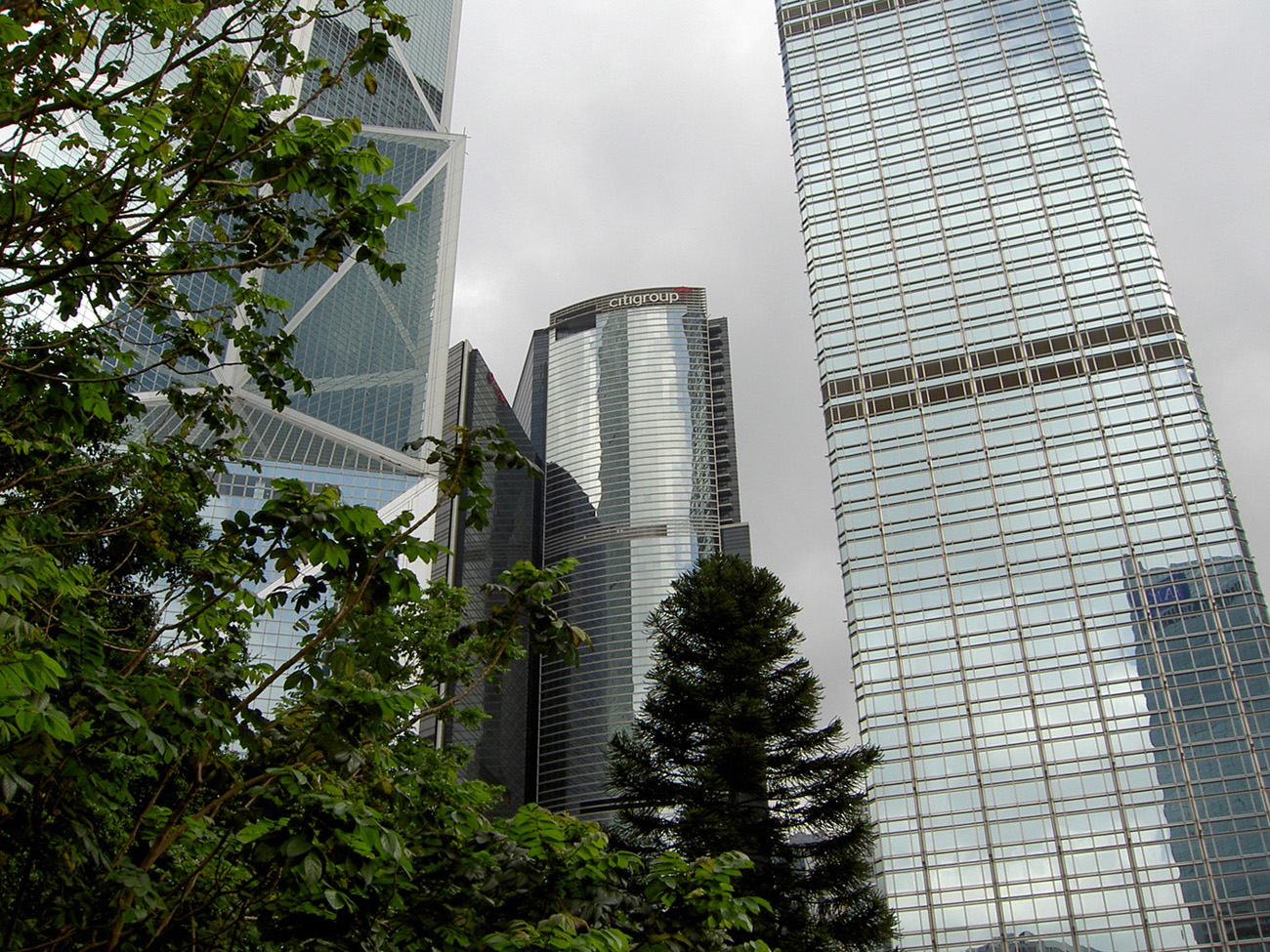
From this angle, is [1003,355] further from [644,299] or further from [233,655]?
[644,299]

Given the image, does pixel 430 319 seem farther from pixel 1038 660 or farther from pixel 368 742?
pixel 368 742

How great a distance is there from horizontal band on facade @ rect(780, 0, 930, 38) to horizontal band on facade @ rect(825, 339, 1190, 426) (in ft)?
113

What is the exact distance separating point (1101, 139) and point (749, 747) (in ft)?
239

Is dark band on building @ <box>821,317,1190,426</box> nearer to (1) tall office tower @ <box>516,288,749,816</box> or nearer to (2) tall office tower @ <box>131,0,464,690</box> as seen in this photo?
(2) tall office tower @ <box>131,0,464,690</box>

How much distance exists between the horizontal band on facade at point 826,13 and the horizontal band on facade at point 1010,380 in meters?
34.5

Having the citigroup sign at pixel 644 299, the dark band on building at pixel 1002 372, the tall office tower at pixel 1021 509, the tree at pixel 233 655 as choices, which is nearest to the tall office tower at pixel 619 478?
the citigroup sign at pixel 644 299

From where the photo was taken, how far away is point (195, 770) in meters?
5.37

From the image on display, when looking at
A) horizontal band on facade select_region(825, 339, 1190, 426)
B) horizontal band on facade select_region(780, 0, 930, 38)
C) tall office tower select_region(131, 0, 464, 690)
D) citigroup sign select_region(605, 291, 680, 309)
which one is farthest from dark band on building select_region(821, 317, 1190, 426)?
citigroup sign select_region(605, 291, 680, 309)

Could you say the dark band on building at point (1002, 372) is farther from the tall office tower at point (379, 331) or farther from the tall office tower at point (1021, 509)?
the tall office tower at point (379, 331)

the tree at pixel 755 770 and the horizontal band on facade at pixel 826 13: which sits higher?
the horizontal band on facade at pixel 826 13

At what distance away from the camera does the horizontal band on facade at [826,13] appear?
86.9m

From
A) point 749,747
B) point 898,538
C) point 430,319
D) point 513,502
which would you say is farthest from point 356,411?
point 749,747

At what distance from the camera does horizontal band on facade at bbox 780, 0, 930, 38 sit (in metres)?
86.9


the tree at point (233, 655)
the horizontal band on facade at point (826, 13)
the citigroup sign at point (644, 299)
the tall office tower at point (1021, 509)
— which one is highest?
the citigroup sign at point (644, 299)
